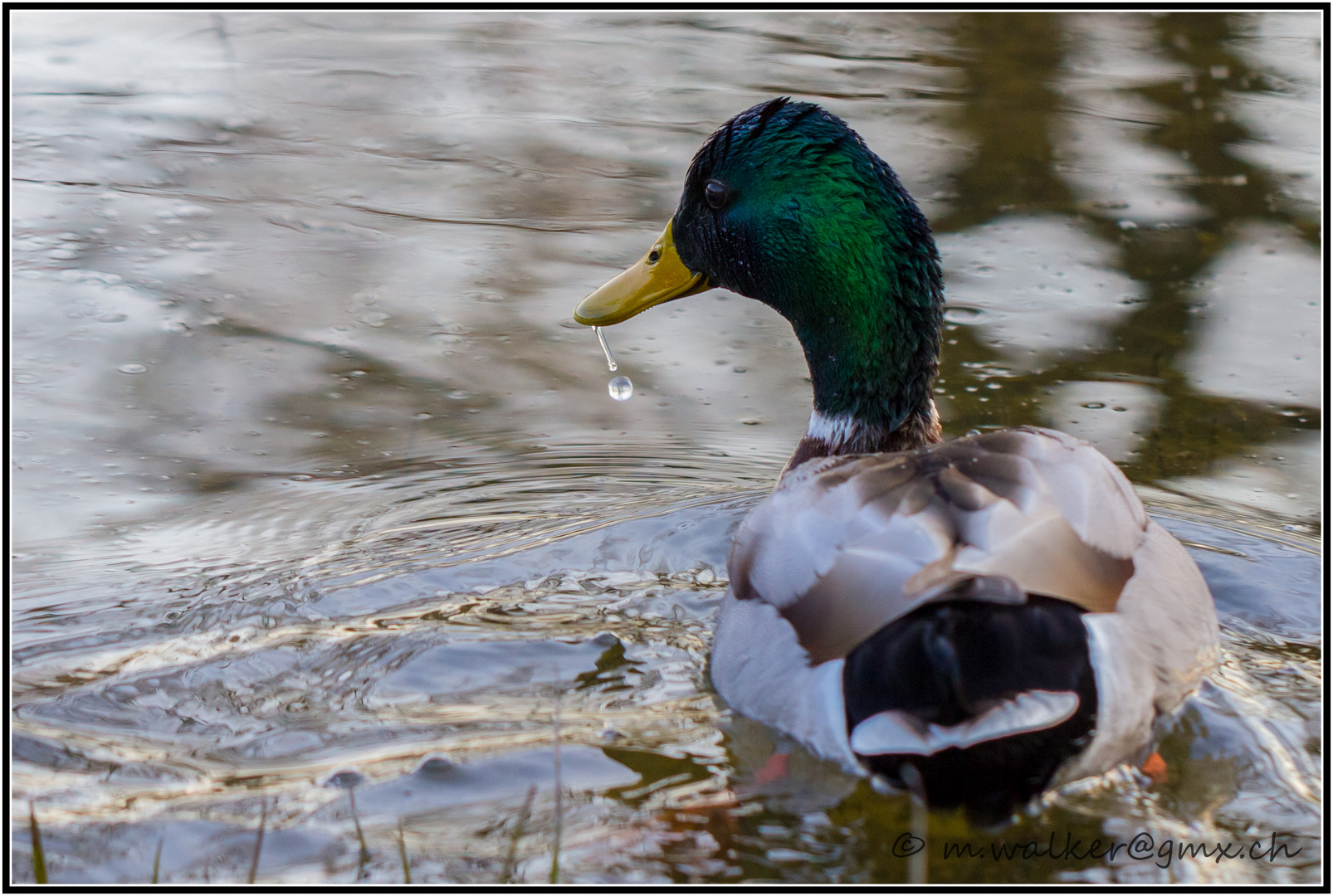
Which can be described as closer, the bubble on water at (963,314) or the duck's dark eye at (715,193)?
the duck's dark eye at (715,193)

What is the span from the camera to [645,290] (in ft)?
14.7

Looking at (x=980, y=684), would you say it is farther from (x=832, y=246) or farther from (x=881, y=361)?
(x=832, y=246)

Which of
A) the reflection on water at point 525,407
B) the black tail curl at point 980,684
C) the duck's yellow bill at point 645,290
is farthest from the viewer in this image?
the duck's yellow bill at point 645,290

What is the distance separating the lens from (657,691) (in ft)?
11.2

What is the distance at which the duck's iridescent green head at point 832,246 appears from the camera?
3.96 metres

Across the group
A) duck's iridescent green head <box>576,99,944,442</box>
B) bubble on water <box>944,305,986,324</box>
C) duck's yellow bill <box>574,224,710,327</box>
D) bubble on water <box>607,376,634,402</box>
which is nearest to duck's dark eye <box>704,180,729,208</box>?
duck's iridescent green head <box>576,99,944,442</box>

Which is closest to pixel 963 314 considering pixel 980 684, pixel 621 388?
pixel 621 388

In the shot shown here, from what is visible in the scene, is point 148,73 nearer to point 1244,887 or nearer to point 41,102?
point 41,102

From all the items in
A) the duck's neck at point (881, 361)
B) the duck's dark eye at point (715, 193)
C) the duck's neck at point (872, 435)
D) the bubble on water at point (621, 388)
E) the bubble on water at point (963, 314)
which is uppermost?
the duck's dark eye at point (715, 193)

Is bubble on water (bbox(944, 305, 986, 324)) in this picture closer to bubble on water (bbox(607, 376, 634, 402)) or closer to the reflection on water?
the reflection on water

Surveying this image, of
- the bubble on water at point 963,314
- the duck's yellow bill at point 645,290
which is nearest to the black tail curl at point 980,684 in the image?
the duck's yellow bill at point 645,290

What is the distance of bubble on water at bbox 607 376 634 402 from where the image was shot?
4965mm

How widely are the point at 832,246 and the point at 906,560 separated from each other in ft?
4.74

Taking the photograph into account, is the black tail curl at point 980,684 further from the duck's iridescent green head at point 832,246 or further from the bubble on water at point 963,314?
the bubble on water at point 963,314
